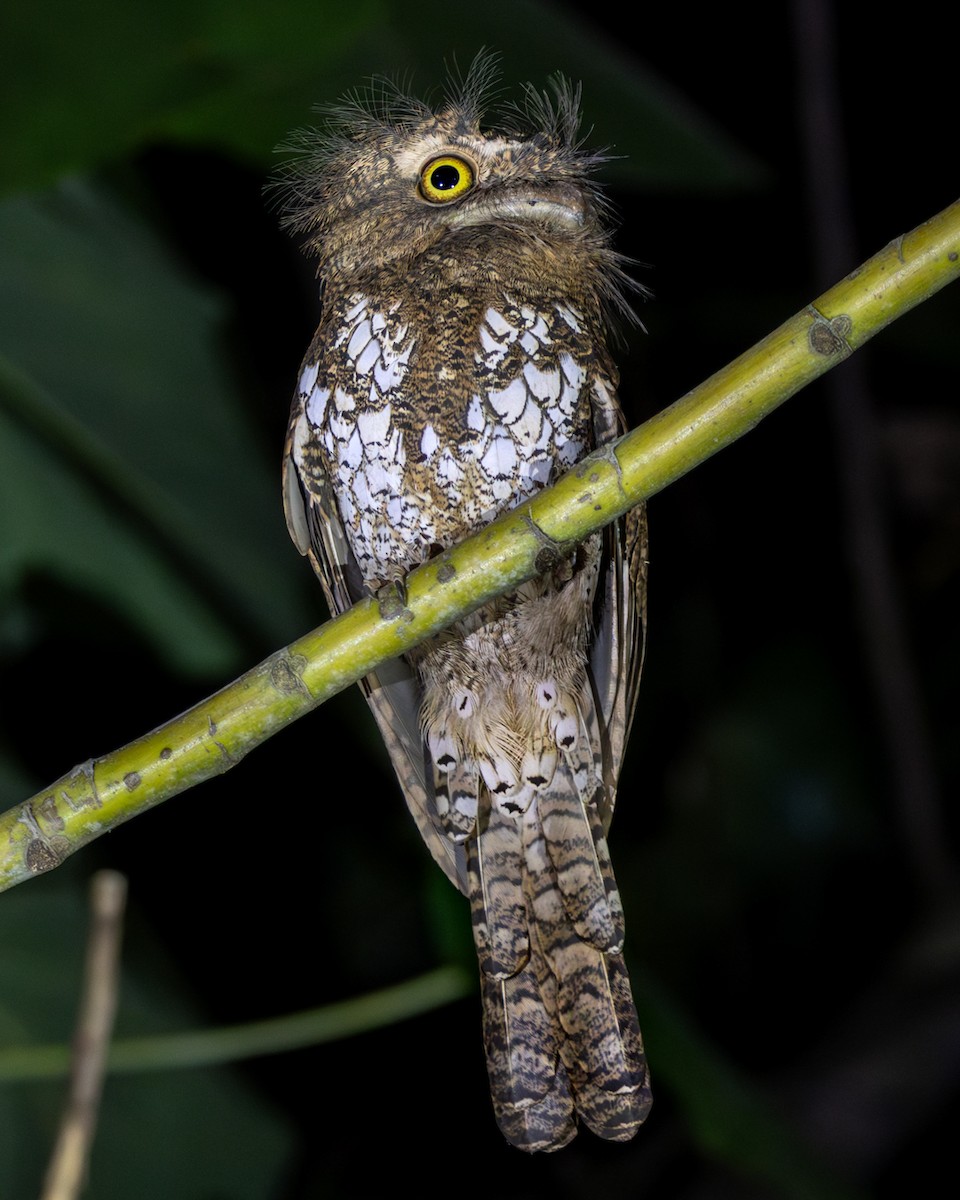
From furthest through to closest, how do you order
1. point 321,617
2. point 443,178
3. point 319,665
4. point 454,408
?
1. point 321,617
2. point 443,178
3. point 454,408
4. point 319,665

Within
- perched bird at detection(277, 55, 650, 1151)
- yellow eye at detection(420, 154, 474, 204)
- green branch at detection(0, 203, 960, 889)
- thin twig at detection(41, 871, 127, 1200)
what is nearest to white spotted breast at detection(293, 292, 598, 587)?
perched bird at detection(277, 55, 650, 1151)

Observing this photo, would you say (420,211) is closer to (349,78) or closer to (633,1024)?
(349,78)

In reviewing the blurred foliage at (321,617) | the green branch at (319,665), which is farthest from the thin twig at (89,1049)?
the blurred foliage at (321,617)

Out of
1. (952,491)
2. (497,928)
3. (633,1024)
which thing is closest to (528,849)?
(497,928)

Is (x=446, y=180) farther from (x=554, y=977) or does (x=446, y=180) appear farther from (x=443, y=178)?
(x=554, y=977)

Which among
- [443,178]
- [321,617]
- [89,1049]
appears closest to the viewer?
[89,1049]

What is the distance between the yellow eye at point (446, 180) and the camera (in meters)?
2.29

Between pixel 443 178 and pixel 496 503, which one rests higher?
pixel 443 178

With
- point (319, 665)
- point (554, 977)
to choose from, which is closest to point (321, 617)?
point (554, 977)

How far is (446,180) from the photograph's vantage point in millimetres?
2301

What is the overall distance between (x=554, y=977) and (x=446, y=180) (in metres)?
1.39

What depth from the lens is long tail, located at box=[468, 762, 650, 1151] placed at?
1.97 meters

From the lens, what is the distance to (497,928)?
2.17 metres

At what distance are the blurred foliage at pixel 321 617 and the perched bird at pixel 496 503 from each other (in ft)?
0.86
